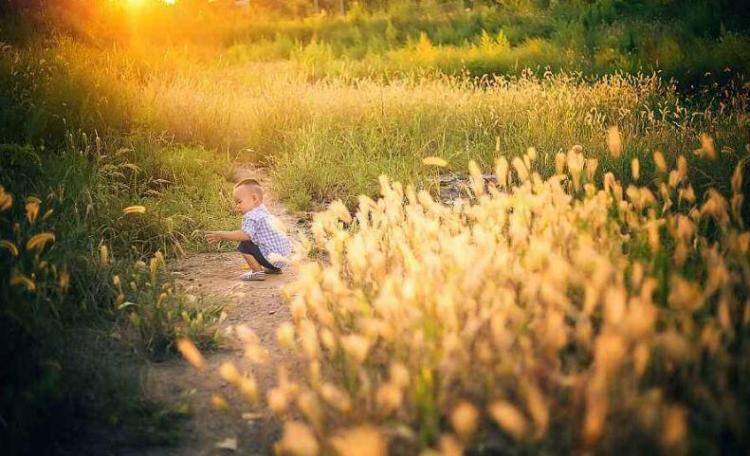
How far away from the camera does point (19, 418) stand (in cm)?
219

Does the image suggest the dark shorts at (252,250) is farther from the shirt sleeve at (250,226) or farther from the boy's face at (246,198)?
the boy's face at (246,198)

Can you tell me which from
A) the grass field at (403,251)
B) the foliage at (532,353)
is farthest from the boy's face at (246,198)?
the foliage at (532,353)

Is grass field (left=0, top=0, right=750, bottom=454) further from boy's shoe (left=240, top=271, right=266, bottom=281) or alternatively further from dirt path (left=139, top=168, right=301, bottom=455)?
boy's shoe (left=240, top=271, right=266, bottom=281)

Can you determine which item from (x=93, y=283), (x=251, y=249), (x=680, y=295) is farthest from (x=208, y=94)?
(x=680, y=295)

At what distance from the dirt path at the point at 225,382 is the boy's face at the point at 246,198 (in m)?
0.54

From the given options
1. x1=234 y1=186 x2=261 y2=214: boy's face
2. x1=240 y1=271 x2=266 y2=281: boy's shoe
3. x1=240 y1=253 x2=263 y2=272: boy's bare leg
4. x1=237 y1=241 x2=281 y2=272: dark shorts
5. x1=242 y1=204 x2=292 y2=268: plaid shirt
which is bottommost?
x1=240 y1=271 x2=266 y2=281: boy's shoe

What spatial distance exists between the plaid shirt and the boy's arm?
54 mm

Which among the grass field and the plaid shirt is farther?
the plaid shirt

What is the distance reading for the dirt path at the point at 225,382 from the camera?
2.35 m

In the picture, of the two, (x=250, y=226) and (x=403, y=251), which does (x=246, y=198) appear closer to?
(x=250, y=226)

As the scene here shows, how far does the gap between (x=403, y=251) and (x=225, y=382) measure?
108 centimetres

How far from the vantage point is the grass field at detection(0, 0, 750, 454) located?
1904 millimetres

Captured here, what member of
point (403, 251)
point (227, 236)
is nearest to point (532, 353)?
point (403, 251)

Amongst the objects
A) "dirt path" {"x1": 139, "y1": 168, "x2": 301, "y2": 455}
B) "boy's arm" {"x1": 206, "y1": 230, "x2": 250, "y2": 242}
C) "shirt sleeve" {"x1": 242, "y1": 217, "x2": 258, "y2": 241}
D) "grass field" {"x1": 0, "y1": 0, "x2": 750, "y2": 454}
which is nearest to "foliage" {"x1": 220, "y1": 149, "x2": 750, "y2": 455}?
"grass field" {"x1": 0, "y1": 0, "x2": 750, "y2": 454}
